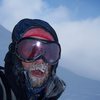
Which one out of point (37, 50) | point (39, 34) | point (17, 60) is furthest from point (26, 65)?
point (39, 34)

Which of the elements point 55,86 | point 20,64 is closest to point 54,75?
point 55,86

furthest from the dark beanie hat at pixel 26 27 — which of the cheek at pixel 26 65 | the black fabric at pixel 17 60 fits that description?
the cheek at pixel 26 65

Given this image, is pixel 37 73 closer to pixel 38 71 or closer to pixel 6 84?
pixel 38 71

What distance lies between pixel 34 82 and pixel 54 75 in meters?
0.35

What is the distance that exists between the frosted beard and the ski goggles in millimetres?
136

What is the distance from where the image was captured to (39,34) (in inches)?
198

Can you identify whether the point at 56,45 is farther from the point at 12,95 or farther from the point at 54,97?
the point at 12,95

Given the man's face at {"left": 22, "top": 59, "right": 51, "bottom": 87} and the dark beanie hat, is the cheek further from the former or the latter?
the dark beanie hat

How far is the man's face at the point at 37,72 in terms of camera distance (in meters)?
4.75

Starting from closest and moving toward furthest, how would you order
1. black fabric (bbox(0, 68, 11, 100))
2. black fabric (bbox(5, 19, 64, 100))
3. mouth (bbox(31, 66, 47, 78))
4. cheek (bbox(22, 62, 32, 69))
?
black fabric (bbox(0, 68, 11, 100)) < black fabric (bbox(5, 19, 64, 100)) < mouth (bbox(31, 66, 47, 78)) < cheek (bbox(22, 62, 32, 69))

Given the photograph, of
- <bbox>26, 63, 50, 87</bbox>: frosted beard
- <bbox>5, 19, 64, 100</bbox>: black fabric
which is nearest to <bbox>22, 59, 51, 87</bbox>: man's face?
<bbox>26, 63, 50, 87</bbox>: frosted beard

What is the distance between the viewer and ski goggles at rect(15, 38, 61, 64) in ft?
16.2

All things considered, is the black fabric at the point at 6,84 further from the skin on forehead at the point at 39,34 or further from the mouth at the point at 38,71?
the skin on forehead at the point at 39,34

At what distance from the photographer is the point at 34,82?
479 centimetres
